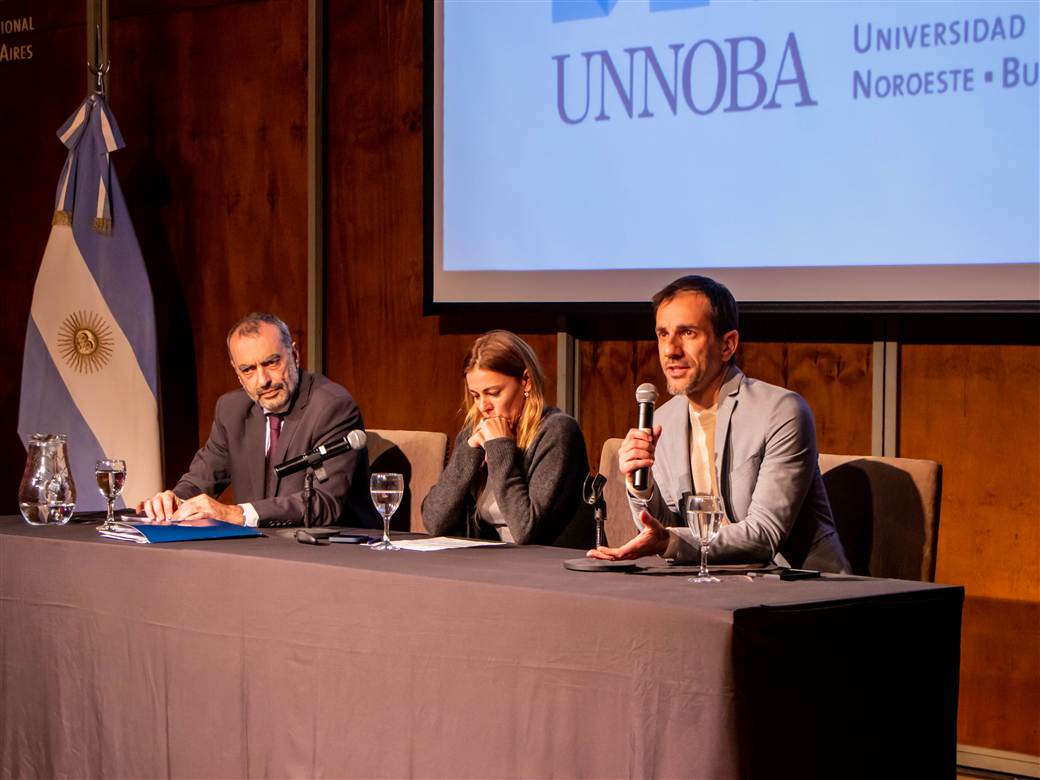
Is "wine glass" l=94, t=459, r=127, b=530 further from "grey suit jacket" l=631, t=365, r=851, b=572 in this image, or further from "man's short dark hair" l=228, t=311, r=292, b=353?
"grey suit jacket" l=631, t=365, r=851, b=572

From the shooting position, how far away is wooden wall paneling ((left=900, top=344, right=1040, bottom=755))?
3699mm

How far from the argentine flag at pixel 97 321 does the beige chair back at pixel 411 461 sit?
1.42 metres

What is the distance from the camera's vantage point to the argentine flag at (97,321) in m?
5.11

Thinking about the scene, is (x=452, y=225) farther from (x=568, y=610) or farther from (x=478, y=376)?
(x=568, y=610)

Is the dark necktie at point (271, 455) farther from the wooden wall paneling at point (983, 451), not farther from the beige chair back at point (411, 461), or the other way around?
the wooden wall paneling at point (983, 451)

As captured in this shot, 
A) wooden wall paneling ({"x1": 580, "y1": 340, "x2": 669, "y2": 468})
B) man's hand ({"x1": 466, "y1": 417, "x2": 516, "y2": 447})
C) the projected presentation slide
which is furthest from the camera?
wooden wall paneling ({"x1": 580, "y1": 340, "x2": 669, "y2": 468})

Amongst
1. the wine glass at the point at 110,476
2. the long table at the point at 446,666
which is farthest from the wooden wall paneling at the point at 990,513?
the wine glass at the point at 110,476

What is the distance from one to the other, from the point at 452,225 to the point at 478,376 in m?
1.36

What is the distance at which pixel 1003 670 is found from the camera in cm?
378

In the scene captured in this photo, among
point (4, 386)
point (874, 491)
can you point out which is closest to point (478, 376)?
point (874, 491)

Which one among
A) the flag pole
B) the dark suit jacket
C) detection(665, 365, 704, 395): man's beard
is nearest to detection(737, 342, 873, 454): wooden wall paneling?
detection(665, 365, 704, 395): man's beard

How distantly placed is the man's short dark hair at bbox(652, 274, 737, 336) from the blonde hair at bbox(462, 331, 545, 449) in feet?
1.38

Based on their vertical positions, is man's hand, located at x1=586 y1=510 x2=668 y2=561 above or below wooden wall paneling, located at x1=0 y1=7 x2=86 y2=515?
below

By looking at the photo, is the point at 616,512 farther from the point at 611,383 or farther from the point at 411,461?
the point at 611,383
